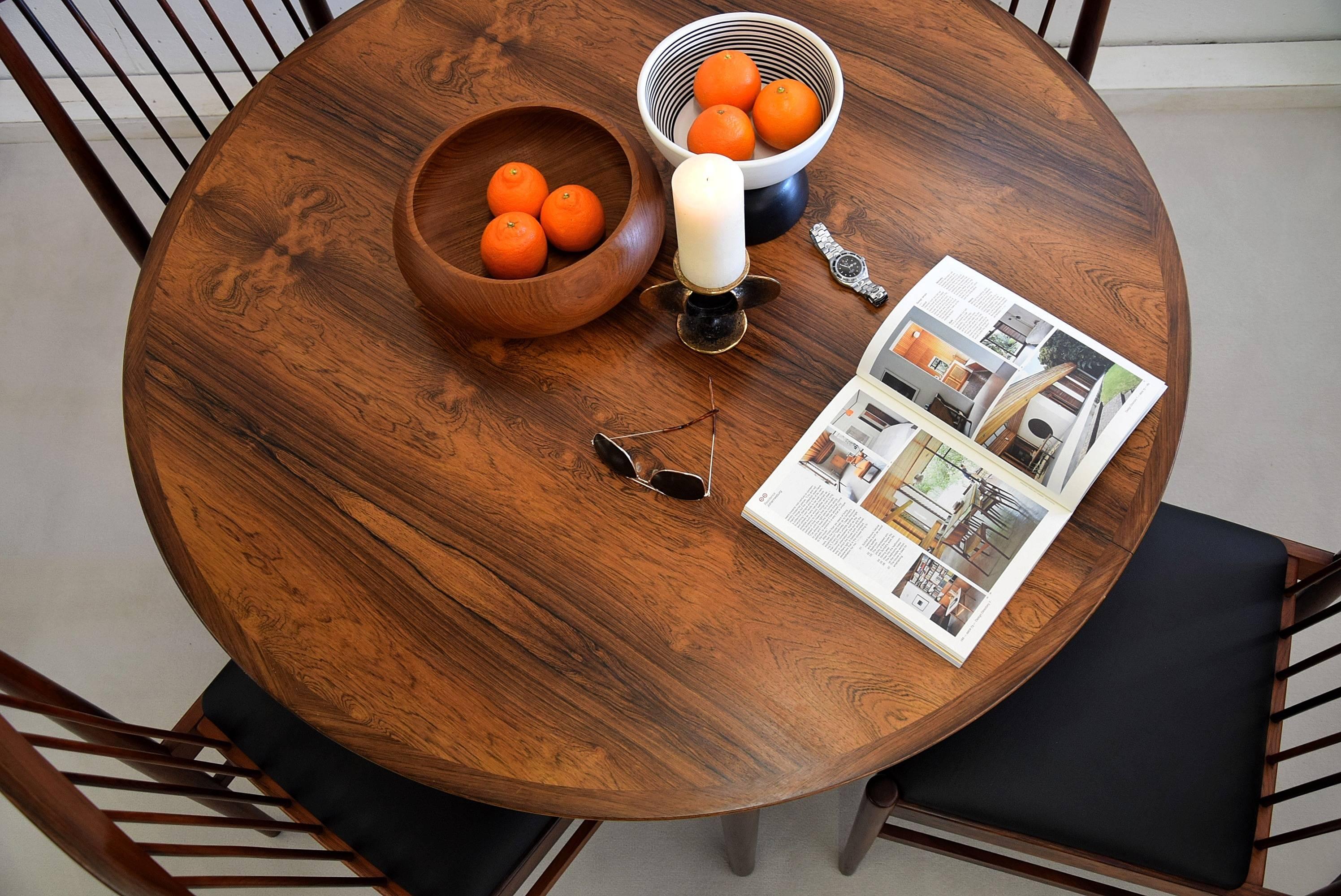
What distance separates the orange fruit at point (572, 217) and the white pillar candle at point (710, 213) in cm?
15

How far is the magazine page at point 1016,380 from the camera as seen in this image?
1.03 m

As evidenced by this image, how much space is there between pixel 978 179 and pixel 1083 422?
38 centimetres

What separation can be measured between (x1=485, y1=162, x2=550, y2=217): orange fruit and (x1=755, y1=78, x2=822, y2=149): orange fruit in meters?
0.27

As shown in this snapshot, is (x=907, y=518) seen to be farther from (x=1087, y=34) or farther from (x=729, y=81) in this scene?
(x=1087, y=34)

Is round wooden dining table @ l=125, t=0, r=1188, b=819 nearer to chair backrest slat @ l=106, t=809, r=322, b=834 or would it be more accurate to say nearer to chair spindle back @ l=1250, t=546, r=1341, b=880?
chair backrest slat @ l=106, t=809, r=322, b=834

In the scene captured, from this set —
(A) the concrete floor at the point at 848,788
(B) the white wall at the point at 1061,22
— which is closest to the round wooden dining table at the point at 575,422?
(A) the concrete floor at the point at 848,788

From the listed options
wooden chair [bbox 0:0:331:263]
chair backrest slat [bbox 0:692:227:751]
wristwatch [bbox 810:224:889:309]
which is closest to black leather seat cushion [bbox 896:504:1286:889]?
wristwatch [bbox 810:224:889:309]

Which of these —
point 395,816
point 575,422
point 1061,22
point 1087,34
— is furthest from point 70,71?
point 1061,22

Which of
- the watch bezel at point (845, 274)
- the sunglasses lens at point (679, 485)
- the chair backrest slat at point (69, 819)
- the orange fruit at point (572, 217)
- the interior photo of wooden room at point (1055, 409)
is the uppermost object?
the orange fruit at point (572, 217)

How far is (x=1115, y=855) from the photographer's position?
111 cm

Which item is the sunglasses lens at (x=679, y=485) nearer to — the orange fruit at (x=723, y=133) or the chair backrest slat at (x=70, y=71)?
the orange fruit at (x=723, y=133)

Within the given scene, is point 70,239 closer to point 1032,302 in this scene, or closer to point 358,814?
point 358,814

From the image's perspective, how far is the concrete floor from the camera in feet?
5.42

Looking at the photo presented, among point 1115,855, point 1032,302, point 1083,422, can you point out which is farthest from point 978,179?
point 1115,855
